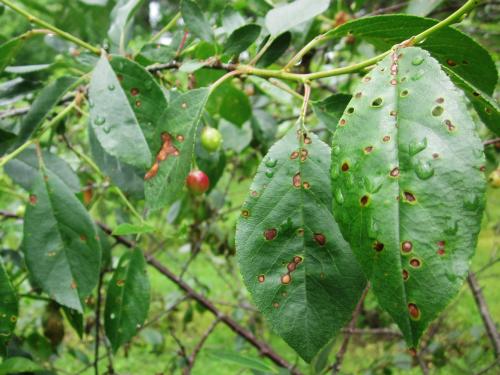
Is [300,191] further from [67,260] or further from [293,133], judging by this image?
[67,260]

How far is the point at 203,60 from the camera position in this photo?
86 cm

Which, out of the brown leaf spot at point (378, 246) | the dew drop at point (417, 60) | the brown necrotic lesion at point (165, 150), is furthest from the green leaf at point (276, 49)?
the brown leaf spot at point (378, 246)

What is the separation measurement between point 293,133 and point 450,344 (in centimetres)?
223

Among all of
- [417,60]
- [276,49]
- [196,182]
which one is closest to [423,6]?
[276,49]

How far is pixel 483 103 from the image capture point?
22.1 inches

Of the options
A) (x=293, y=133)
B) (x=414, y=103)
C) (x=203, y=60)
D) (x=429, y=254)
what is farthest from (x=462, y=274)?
(x=203, y=60)

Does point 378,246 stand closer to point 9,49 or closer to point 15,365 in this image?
point 9,49

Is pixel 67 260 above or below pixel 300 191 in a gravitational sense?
below

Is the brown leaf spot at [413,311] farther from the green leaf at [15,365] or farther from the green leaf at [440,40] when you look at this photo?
the green leaf at [15,365]

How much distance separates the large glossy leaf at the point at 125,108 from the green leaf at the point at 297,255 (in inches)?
8.6

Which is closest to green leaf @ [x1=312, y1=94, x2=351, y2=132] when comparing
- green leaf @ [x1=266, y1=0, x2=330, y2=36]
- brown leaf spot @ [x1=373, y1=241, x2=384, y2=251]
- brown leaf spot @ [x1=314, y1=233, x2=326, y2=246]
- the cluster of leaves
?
the cluster of leaves

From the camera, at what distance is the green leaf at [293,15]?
0.76 metres

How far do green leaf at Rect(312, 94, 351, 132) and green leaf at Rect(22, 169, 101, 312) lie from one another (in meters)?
0.41

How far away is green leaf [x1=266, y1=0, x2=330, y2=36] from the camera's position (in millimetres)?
758
